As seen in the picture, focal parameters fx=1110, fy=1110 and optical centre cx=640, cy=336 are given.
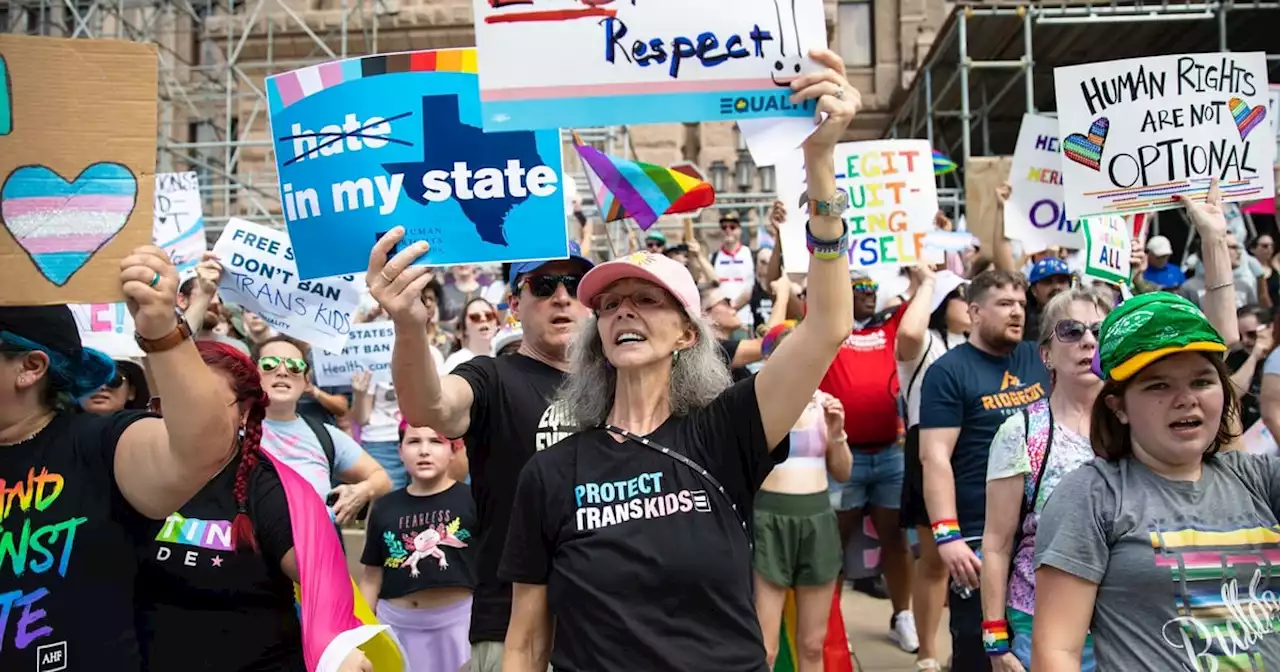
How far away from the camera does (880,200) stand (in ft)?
21.7

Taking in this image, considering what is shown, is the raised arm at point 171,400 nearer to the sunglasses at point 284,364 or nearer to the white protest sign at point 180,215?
the sunglasses at point 284,364

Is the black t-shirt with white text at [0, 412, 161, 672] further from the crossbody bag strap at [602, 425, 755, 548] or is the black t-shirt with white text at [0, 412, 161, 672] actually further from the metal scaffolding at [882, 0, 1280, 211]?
the metal scaffolding at [882, 0, 1280, 211]

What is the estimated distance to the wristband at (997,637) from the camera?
335 centimetres

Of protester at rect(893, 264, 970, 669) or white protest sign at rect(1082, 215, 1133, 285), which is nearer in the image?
protester at rect(893, 264, 970, 669)

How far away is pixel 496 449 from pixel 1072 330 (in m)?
1.80

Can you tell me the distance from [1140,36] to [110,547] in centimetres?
1491

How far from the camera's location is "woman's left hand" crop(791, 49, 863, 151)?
7.41ft

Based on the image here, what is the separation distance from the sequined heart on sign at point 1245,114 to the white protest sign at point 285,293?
4.10m

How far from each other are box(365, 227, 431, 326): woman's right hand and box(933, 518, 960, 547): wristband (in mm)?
2178

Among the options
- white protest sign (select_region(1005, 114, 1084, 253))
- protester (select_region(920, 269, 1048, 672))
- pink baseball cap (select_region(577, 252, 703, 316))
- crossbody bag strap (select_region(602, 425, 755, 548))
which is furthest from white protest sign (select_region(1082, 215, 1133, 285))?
crossbody bag strap (select_region(602, 425, 755, 548))

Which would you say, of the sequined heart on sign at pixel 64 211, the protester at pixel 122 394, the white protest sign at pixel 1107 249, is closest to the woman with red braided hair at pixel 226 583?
the sequined heart on sign at pixel 64 211

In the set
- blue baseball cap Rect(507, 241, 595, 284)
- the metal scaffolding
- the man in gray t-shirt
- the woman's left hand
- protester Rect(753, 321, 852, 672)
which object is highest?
the metal scaffolding

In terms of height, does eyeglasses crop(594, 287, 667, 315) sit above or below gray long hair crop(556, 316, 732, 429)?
above

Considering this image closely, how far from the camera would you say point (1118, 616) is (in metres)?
2.29
